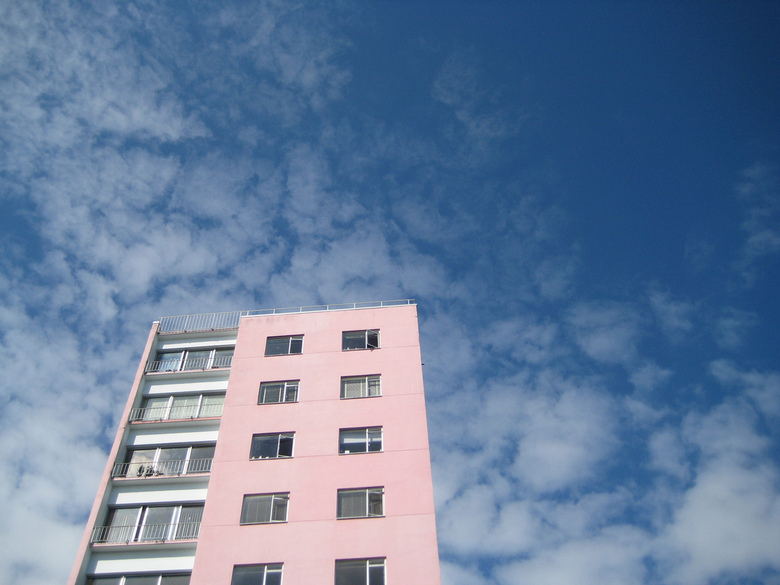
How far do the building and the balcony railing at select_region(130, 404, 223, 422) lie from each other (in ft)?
0.30

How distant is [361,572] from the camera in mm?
29781

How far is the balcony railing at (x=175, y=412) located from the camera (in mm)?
39531

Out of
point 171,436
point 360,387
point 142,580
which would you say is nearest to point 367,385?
point 360,387

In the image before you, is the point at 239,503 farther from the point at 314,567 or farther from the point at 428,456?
the point at 428,456

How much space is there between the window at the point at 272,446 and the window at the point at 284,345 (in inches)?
246

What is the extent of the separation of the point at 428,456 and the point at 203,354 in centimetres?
1883

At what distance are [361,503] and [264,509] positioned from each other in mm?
5341

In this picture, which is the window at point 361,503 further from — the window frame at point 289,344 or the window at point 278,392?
the window frame at point 289,344

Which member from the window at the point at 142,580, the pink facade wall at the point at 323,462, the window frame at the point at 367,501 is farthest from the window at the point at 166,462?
the window frame at the point at 367,501

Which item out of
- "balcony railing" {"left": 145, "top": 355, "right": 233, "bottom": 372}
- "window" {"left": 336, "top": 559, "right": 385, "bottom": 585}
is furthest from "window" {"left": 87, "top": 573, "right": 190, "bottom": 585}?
"balcony railing" {"left": 145, "top": 355, "right": 233, "bottom": 372}

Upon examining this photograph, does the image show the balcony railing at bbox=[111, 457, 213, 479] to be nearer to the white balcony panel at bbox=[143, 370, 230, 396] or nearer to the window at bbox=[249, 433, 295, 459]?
the window at bbox=[249, 433, 295, 459]

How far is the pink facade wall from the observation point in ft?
100

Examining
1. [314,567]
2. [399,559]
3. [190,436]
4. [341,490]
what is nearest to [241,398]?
[190,436]

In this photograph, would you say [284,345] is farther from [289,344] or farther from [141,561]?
[141,561]
